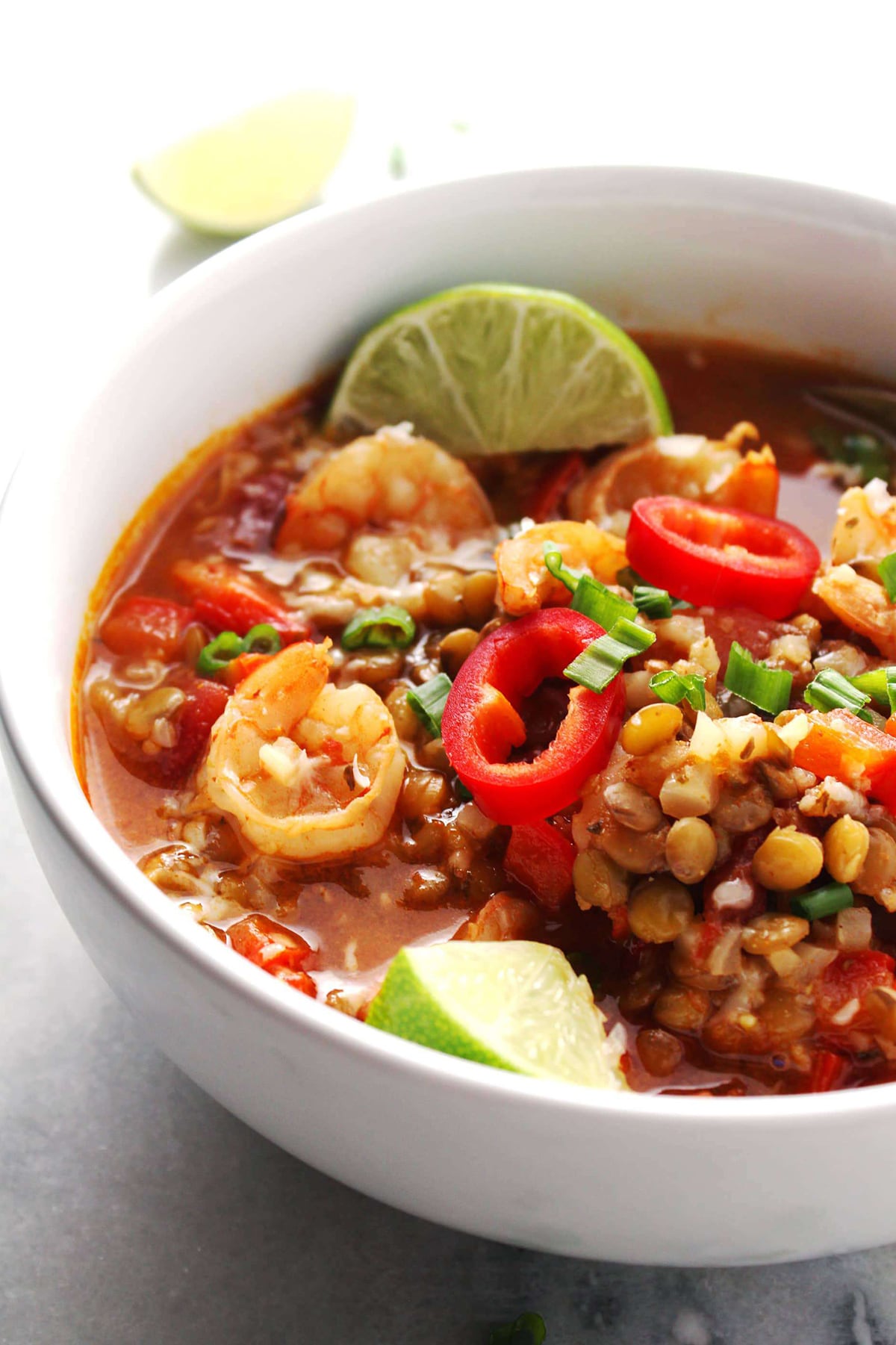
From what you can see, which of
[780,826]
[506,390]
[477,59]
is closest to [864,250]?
[506,390]

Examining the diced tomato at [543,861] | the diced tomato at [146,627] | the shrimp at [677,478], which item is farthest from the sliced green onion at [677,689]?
the diced tomato at [146,627]

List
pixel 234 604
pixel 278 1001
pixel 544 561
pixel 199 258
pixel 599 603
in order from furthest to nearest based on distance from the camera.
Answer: pixel 199 258 → pixel 234 604 → pixel 544 561 → pixel 599 603 → pixel 278 1001

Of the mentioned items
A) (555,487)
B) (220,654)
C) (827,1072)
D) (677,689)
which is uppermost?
(677,689)

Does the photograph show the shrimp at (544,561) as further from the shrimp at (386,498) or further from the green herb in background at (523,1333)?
the green herb in background at (523,1333)

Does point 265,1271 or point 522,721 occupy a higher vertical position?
point 522,721

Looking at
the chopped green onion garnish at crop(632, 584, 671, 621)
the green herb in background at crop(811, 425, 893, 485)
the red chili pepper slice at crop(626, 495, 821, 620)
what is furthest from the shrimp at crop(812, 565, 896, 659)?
the green herb in background at crop(811, 425, 893, 485)

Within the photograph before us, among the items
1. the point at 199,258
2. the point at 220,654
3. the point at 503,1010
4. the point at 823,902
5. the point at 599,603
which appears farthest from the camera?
the point at 199,258

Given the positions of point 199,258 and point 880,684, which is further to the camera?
point 199,258

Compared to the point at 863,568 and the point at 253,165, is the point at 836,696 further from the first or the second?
the point at 253,165

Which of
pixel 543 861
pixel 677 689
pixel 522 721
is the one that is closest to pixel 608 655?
pixel 677 689
